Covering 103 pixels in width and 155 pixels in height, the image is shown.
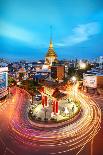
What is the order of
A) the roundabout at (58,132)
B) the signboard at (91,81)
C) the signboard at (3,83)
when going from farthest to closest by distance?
the signboard at (3,83), the signboard at (91,81), the roundabout at (58,132)

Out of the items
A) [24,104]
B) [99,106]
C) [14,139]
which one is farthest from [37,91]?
[14,139]

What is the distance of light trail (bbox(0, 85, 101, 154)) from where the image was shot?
14375 mm

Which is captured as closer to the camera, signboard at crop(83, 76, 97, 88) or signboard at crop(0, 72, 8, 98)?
signboard at crop(83, 76, 97, 88)

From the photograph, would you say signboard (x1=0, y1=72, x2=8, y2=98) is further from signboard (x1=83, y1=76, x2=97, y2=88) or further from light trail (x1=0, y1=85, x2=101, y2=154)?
signboard (x1=83, y1=76, x2=97, y2=88)

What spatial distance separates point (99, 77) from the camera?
3125cm

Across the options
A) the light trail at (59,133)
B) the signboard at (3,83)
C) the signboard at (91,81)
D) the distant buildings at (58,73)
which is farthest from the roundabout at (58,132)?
the distant buildings at (58,73)

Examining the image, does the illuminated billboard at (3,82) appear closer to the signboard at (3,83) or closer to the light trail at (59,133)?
the signboard at (3,83)

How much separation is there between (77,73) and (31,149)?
33561mm

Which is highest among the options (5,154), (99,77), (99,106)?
(99,77)

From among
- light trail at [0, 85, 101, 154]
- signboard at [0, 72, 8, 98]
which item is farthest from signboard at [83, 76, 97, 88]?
signboard at [0, 72, 8, 98]

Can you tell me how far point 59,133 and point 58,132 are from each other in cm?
22

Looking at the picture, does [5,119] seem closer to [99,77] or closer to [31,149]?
[31,149]

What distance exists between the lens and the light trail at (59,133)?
14375 mm

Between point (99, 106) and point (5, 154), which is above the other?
point (99, 106)
